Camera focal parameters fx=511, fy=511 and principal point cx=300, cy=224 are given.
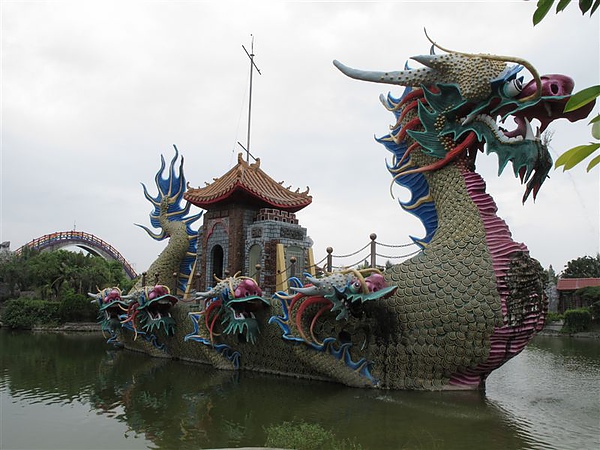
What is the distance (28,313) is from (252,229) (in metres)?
15.4

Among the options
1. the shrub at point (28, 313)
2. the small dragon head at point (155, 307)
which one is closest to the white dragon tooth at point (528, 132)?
the small dragon head at point (155, 307)

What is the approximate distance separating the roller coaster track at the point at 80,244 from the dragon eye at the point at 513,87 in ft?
95.4

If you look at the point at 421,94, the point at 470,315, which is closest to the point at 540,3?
the point at 470,315

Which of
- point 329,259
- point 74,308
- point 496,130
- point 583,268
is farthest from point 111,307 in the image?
point 583,268

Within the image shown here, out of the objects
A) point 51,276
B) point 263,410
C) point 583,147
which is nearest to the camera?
point 583,147

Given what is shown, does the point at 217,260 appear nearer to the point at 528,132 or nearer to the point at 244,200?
the point at 244,200

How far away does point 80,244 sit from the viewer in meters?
33.3

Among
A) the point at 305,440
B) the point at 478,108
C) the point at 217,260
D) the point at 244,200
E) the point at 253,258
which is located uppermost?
the point at 478,108

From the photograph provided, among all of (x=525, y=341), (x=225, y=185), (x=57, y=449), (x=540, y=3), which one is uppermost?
(x=225, y=185)

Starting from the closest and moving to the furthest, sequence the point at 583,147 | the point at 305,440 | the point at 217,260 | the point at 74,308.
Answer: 1. the point at 583,147
2. the point at 305,440
3. the point at 217,260
4. the point at 74,308

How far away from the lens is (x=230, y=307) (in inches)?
356

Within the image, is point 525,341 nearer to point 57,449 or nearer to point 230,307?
point 230,307

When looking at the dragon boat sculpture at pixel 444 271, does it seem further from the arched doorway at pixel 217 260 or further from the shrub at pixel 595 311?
the shrub at pixel 595 311

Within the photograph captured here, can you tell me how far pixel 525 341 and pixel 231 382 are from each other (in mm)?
4814
